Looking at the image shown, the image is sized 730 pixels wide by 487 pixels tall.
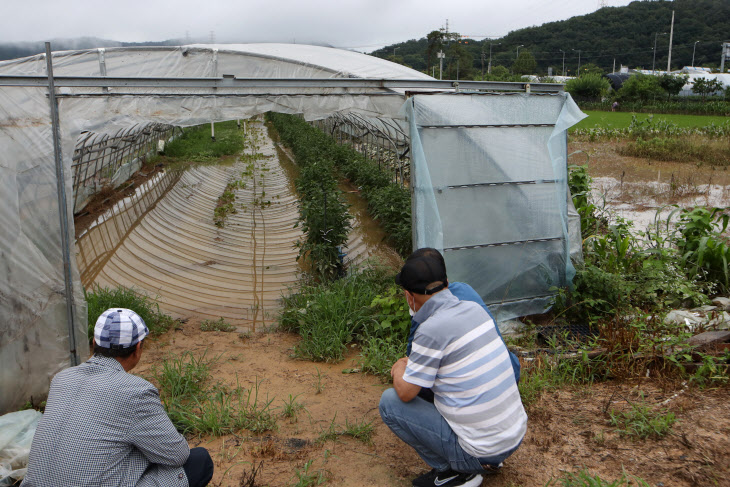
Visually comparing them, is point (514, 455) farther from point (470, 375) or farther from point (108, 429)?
point (108, 429)

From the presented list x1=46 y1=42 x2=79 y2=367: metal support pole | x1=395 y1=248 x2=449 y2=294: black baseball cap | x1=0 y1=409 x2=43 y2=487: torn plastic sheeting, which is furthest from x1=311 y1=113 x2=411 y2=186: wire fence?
x1=0 y1=409 x2=43 y2=487: torn plastic sheeting

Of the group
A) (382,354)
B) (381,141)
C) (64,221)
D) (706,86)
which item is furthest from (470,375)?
(706,86)

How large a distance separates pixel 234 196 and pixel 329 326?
28.4 feet

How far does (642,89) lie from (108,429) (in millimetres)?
43414

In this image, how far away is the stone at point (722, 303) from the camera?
5.45 meters

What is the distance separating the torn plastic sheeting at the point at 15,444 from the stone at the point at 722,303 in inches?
230

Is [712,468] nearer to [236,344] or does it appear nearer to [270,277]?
[236,344]

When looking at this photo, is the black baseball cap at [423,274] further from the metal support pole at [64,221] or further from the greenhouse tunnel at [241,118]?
the metal support pole at [64,221]

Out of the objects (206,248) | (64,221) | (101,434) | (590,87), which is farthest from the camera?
(590,87)

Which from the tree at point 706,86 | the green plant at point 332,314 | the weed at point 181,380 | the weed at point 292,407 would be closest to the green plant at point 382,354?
the green plant at point 332,314

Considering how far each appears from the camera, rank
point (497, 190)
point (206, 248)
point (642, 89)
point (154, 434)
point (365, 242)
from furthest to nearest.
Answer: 1. point (642, 89)
2. point (365, 242)
3. point (206, 248)
4. point (497, 190)
5. point (154, 434)

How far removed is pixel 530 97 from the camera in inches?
220

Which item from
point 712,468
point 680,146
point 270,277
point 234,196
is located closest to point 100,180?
point 234,196

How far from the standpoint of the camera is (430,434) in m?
2.79
